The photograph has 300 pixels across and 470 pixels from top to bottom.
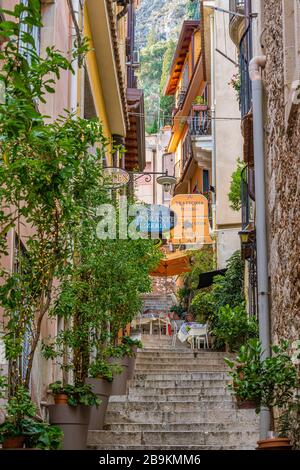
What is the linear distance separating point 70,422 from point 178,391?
4639 mm

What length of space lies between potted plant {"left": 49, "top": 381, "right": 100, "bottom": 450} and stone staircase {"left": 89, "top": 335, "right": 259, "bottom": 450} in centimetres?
86

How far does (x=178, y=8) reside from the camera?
123812mm

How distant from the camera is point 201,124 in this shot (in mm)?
32031

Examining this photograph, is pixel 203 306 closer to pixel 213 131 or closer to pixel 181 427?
pixel 213 131

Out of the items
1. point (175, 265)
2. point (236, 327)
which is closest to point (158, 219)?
point (236, 327)

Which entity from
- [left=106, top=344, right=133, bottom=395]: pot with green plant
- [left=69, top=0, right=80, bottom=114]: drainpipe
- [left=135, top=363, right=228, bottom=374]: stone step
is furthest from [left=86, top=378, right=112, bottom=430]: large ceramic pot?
[left=135, top=363, right=228, bottom=374]: stone step

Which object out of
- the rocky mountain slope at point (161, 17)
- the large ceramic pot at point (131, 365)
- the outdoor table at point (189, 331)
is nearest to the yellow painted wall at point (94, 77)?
the large ceramic pot at point (131, 365)

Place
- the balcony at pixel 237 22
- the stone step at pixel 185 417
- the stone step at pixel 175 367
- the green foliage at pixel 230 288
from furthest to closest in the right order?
1. the green foliage at pixel 230 288
2. the balcony at pixel 237 22
3. the stone step at pixel 175 367
4. the stone step at pixel 185 417

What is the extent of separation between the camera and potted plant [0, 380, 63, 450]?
734 centimetres

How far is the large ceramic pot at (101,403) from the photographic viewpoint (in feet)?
42.7

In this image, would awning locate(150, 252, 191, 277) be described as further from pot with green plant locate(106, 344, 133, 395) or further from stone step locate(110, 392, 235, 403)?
stone step locate(110, 392, 235, 403)

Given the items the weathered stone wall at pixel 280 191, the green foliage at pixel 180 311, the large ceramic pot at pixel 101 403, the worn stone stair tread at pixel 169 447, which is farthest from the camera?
the green foliage at pixel 180 311

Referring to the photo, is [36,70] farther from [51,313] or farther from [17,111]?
[51,313]

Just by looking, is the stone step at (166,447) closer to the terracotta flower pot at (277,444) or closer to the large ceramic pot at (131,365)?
the terracotta flower pot at (277,444)
